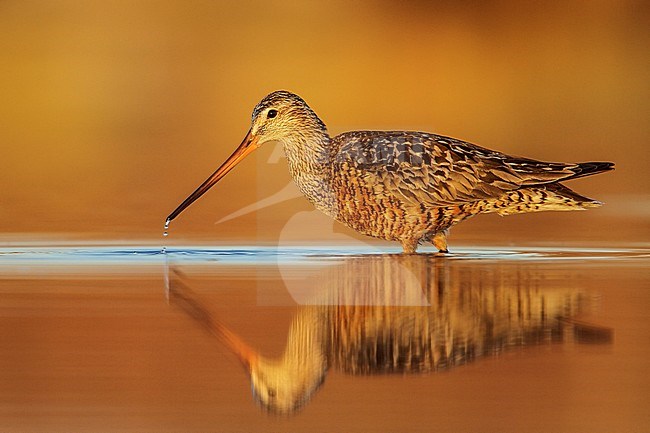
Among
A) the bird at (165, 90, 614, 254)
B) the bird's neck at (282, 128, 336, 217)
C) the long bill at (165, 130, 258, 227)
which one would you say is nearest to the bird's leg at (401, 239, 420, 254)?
the bird at (165, 90, 614, 254)

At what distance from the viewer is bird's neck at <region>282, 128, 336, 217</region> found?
339 inches

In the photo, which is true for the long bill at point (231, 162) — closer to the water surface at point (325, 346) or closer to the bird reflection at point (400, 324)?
the water surface at point (325, 346)

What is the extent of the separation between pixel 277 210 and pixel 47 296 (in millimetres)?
4938

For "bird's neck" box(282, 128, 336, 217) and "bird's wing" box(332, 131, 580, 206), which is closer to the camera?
"bird's wing" box(332, 131, 580, 206)

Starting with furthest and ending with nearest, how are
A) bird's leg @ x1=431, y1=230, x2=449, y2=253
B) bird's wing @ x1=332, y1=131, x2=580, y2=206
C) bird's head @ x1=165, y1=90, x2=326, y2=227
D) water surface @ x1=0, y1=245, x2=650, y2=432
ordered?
bird's head @ x1=165, y1=90, x2=326, y2=227
bird's wing @ x1=332, y1=131, x2=580, y2=206
bird's leg @ x1=431, y1=230, x2=449, y2=253
water surface @ x1=0, y1=245, x2=650, y2=432

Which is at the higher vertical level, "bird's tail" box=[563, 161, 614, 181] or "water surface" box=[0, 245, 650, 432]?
"bird's tail" box=[563, 161, 614, 181]

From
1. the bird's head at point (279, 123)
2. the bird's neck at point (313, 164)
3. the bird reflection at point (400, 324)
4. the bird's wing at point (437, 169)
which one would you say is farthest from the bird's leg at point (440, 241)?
the bird reflection at point (400, 324)

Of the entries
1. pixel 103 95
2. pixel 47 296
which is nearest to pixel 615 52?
pixel 103 95

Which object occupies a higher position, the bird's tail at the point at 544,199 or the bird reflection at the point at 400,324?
the bird's tail at the point at 544,199

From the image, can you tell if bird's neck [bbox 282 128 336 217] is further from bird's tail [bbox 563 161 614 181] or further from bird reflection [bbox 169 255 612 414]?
bird reflection [bbox 169 255 612 414]

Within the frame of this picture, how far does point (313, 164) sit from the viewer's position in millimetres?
8758

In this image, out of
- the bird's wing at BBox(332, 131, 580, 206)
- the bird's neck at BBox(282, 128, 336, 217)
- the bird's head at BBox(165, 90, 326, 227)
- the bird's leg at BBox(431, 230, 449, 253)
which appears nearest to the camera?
the bird's leg at BBox(431, 230, 449, 253)

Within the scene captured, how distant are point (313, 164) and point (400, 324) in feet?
11.8

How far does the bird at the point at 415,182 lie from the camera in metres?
8.40
